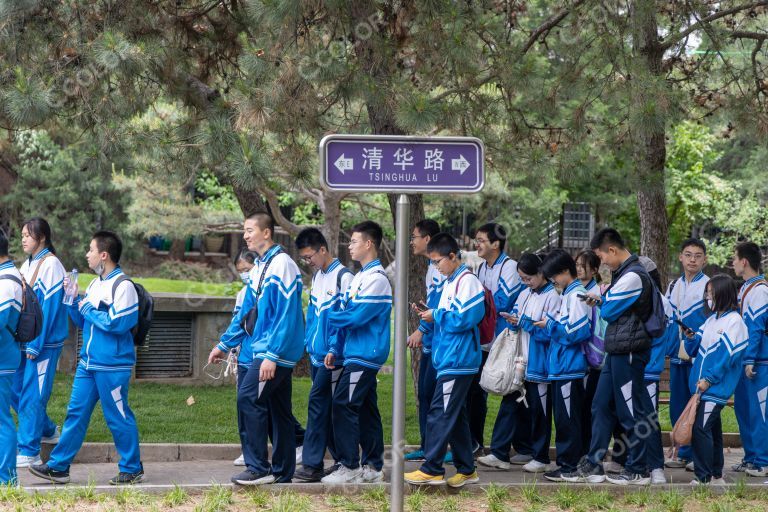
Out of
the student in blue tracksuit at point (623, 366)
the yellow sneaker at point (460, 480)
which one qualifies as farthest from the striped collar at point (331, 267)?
the student in blue tracksuit at point (623, 366)

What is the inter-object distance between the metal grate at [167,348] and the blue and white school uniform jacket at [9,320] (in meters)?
4.49

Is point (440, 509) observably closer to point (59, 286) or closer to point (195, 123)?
point (59, 286)

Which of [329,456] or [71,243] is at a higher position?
[71,243]

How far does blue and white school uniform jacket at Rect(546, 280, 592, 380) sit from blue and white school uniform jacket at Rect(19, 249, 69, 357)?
3.91 meters

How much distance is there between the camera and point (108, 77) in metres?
8.69

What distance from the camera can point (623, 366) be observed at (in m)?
7.31

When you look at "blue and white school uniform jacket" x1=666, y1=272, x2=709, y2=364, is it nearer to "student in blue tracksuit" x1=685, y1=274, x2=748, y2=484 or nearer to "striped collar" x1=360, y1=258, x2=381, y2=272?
"student in blue tracksuit" x1=685, y1=274, x2=748, y2=484

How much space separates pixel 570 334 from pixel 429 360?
115 centimetres

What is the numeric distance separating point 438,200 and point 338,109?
27.7 feet

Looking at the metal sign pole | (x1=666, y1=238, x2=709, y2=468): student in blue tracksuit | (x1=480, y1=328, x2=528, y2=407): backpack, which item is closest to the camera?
the metal sign pole

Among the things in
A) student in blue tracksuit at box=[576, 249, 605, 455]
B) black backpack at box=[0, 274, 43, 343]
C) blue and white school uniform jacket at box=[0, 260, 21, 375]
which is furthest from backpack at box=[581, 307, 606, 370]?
blue and white school uniform jacket at box=[0, 260, 21, 375]

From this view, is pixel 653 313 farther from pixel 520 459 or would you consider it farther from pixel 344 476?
pixel 344 476

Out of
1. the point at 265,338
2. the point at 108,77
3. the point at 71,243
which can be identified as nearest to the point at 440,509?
the point at 265,338

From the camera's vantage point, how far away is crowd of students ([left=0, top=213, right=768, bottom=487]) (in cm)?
702
